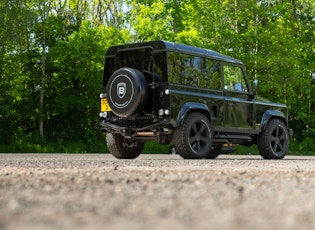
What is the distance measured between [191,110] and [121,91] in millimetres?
1643

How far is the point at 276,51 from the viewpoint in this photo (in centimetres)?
3572

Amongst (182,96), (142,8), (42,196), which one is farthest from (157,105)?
(142,8)

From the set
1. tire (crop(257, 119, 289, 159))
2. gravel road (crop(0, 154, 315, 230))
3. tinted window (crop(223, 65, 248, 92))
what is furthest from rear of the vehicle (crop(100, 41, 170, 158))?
gravel road (crop(0, 154, 315, 230))

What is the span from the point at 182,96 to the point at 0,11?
1811cm

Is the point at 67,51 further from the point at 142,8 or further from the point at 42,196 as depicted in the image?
the point at 42,196

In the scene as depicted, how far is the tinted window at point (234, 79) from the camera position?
52.7ft

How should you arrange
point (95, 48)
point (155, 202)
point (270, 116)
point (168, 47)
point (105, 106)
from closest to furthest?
point (155, 202)
point (168, 47)
point (105, 106)
point (270, 116)
point (95, 48)

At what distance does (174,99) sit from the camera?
14125mm

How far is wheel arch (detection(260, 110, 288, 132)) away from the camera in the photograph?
16.8m

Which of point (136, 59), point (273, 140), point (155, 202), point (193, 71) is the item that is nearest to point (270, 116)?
point (273, 140)

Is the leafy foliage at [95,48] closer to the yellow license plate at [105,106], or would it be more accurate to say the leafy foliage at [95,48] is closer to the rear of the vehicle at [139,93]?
the yellow license plate at [105,106]

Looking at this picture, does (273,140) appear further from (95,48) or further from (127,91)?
(95,48)

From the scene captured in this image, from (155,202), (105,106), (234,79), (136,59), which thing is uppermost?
(136,59)

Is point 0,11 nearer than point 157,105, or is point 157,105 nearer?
point 157,105
